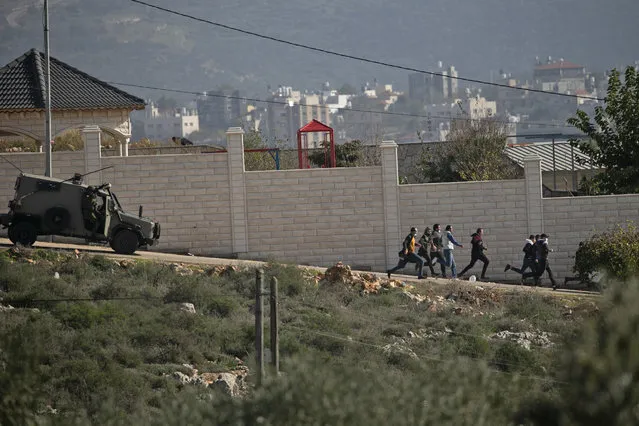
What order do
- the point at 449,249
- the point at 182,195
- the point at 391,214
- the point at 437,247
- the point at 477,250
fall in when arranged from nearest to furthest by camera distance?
the point at 437,247
the point at 449,249
the point at 477,250
the point at 182,195
the point at 391,214

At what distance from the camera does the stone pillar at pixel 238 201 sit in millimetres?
36156

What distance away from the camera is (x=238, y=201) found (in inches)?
1423

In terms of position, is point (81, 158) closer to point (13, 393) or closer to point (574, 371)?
point (13, 393)

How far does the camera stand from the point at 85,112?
4097cm

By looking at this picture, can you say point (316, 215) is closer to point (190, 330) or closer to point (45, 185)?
point (45, 185)

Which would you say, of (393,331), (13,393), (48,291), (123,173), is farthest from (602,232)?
(13,393)

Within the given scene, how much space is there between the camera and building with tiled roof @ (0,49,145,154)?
39.8 metres

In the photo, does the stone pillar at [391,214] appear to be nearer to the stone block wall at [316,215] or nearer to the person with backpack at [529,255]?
the stone block wall at [316,215]

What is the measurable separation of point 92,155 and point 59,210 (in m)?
3.34

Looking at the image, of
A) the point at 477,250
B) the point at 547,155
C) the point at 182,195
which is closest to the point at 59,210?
the point at 182,195

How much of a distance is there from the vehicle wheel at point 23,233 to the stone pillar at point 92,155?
3.12m

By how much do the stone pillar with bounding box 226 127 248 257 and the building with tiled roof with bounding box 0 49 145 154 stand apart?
20.6 ft

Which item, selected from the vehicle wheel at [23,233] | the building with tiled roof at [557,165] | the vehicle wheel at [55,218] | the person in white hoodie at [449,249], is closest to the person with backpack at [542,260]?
the person in white hoodie at [449,249]

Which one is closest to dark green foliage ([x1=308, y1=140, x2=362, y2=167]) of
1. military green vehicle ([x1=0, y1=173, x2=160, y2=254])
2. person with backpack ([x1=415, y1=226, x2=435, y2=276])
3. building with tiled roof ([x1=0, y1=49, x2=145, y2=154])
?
building with tiled roof ([x1=0, y1=49, x2=145, y2=154])
